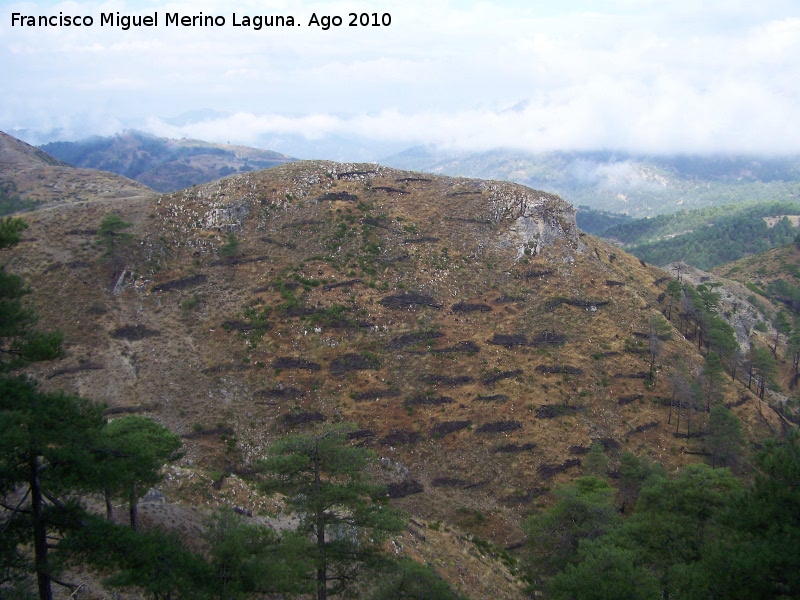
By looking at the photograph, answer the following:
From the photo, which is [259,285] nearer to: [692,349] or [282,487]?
[282,487]

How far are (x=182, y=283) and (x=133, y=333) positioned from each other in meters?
10.0

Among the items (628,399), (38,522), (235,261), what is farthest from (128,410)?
(628,399)

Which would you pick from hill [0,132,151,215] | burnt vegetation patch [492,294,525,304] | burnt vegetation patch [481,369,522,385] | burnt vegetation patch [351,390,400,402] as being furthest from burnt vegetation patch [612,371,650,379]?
hill [0,132,151,215]

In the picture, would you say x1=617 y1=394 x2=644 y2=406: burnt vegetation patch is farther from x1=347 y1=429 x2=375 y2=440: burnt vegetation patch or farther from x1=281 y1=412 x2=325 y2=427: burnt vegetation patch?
A: x1=281 y1=412 x2=325 y2=427: burnt vegetation patch

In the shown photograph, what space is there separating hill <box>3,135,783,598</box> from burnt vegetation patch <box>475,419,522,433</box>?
153 millimetres

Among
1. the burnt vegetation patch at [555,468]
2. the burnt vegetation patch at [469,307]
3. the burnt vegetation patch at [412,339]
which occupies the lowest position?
the burnt vegetation patch at [555,468]

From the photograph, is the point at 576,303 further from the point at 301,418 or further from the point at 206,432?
the point at 206,432

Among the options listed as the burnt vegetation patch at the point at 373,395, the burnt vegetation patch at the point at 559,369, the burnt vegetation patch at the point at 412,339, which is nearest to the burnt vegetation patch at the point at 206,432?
the burnt vegetation patch at the point at 373,395

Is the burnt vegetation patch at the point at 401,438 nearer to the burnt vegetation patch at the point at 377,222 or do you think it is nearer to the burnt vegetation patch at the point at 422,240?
the burnt vegetation patch at the point at 422,240

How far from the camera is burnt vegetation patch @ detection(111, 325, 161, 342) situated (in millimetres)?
58219

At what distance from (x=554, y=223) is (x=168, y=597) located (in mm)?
75014

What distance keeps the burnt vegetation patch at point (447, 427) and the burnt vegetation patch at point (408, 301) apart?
57.6 feet

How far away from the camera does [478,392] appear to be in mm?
59750

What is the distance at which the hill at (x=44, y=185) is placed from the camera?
11955 centimetres
